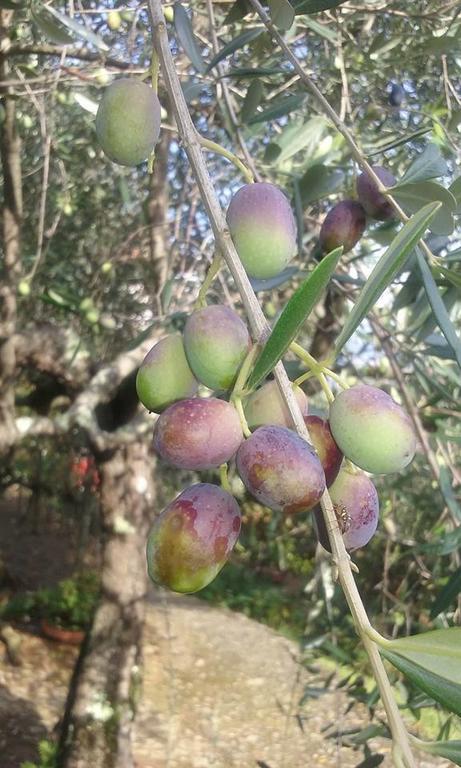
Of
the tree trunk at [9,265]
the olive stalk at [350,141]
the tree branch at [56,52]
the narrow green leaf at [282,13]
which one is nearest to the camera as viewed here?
the olive stalk at [350,141]

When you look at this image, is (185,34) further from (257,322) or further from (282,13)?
(257,322)

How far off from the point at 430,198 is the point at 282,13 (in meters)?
0.30

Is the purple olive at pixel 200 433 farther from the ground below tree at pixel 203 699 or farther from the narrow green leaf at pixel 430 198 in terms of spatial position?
the ground below tree at pixel 203 699

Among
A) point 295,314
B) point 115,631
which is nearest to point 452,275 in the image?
point 295,314

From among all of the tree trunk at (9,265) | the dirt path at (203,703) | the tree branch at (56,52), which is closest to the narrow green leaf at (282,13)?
the tree branch at (56,52)

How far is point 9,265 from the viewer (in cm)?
359

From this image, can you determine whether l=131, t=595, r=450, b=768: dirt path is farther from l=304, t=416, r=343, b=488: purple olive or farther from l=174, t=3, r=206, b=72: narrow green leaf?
l=304, t=416, r=343, b=488: purple olive

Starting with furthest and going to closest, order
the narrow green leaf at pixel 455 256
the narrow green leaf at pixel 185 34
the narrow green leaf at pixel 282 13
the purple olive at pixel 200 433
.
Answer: the narrow green leaf at pixel 185 34
the narrow green leaf at pixel 455 256
the narrow green leaf at pixel 282 13
the purple olive at pixel 200 433

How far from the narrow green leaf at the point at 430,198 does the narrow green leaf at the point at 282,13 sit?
0.86ft

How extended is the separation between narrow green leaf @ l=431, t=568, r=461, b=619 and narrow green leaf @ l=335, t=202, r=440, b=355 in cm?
82

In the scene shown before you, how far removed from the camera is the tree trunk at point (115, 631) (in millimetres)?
3471

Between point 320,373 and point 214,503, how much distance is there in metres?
0.12

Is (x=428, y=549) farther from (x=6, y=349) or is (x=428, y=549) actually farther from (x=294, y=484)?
(x=6, y=349)

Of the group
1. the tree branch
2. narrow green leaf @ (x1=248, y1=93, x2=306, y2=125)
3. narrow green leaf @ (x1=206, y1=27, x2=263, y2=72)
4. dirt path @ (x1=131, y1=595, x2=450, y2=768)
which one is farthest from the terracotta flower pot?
narrow green leaf @ (x1=206, y1=27, x2=263, y2=72)
